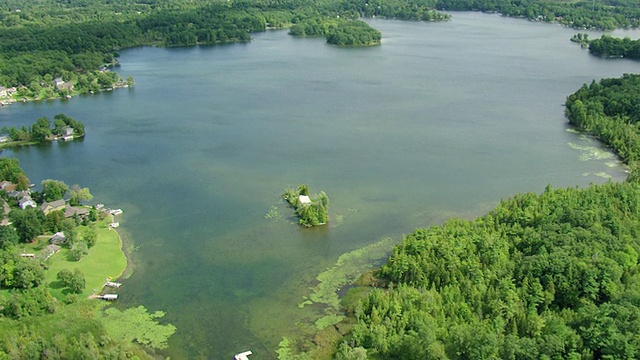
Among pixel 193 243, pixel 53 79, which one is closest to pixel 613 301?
pixel 193 243

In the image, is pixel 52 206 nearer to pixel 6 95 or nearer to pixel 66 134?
pixel 66 134

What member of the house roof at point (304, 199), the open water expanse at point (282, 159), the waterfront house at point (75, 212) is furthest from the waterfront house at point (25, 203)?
the house roof at point (304, 199)

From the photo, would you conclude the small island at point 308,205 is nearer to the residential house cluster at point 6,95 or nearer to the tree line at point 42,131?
the tree line at point 42,131

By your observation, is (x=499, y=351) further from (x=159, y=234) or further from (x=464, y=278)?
(x=159, y=234)

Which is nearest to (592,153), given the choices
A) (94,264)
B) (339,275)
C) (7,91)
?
(339,275)

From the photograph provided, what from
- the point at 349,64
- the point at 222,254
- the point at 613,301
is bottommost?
the point at 222,254

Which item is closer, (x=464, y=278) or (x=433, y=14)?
(x=464, y=278)
